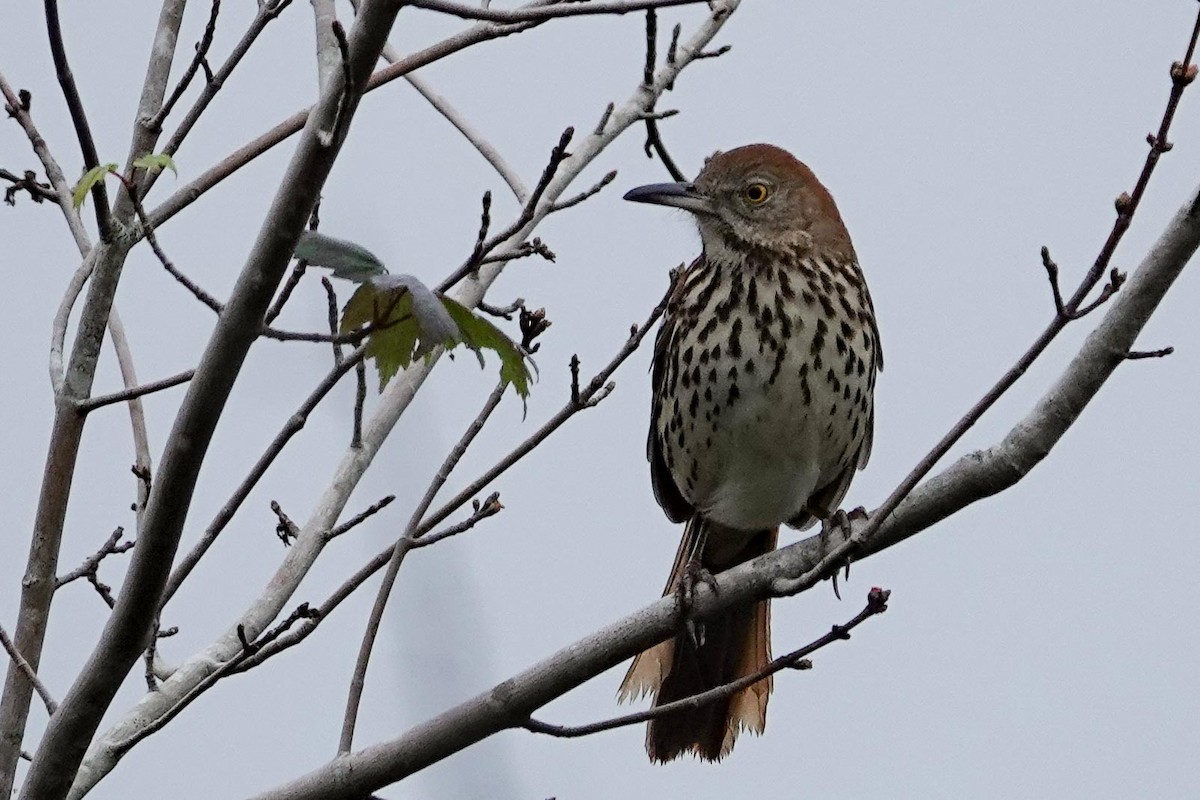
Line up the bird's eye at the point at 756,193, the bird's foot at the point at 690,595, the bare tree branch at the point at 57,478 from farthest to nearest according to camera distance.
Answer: the bird's eye at the point at 756,193 → the bird's foot at the point at 690,595 → the bare tree branch at the point at 57,478

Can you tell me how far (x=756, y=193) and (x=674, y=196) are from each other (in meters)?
0.30

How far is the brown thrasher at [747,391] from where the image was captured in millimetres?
4473

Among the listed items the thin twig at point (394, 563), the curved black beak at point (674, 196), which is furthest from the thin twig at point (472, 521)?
the curved black beak at point (674, 196)

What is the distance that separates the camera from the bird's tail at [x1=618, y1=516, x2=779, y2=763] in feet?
15.0

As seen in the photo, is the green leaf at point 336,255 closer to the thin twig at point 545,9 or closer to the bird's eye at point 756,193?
the thin twig at point 545,9

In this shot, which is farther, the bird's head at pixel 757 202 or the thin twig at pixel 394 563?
the bird's head at pixel 757 202

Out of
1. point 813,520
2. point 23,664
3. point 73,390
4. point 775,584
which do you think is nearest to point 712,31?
point 813,520

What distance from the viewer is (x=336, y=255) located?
2.63 meters

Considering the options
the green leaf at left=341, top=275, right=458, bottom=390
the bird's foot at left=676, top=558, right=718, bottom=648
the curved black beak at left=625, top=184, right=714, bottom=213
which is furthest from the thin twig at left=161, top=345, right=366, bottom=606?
the curved black beak at left=625, top=184, right=714, bottom=213

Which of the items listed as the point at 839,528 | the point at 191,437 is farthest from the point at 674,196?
the point at 191,437

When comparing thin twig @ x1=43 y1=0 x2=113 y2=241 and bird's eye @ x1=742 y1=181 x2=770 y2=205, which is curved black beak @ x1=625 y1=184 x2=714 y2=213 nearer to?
bird's eye @ x1=742 y1=181 x2=770 y2=205

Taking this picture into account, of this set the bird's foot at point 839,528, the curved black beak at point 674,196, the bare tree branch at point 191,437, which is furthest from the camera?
the curved black beak at point 674,196

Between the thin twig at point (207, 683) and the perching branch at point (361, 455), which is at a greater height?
the perching branch at point (361, 455)

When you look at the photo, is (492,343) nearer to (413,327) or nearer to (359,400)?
(413,327)
